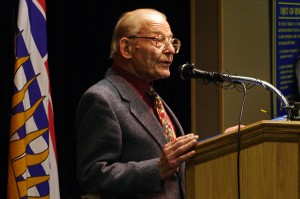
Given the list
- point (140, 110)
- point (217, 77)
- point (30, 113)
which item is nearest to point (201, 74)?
point (217, 77)

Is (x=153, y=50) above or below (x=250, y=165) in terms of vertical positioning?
above

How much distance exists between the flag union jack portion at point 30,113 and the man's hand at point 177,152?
118 centimetres

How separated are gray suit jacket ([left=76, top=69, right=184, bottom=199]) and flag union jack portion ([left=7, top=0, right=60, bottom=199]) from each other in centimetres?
85

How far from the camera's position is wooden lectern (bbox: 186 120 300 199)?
1.87m

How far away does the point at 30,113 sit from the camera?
10.6 feet

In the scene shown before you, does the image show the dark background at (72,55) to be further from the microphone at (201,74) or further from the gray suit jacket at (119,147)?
the microphone at (201,74)

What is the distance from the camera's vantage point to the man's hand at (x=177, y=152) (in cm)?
207

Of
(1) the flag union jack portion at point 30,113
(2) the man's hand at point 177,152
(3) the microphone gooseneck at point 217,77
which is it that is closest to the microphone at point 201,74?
(3) the microphone gooseneck at point 217,77

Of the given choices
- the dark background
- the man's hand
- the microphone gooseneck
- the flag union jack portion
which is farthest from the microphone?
the dark background

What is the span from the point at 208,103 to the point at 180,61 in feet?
1.30

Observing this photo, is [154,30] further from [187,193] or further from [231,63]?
[231,63]

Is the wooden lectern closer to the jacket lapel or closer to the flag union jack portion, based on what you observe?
the jacket lapel

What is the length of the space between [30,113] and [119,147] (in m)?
1.06

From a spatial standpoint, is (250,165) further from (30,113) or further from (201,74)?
(30,113)
